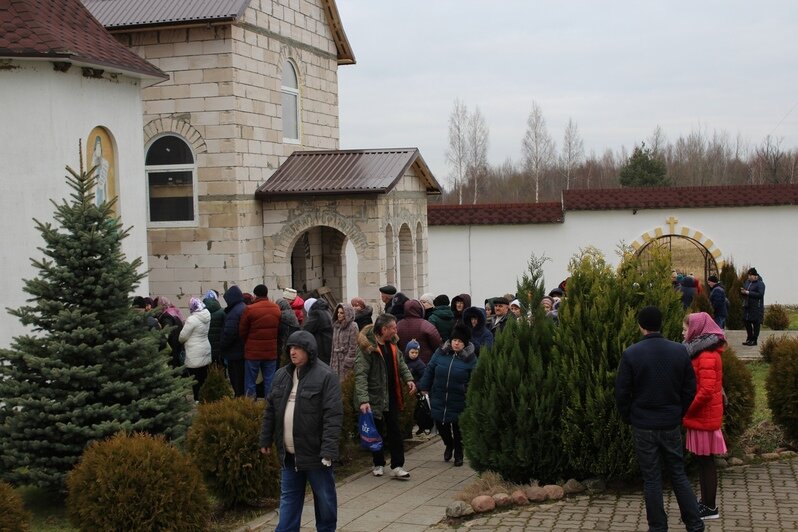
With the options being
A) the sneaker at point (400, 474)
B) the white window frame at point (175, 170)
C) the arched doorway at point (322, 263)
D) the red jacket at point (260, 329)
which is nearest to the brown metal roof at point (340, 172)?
the white window frame at point (175, 170)

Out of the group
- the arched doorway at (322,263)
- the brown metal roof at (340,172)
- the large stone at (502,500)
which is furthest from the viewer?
the arched doorway at (322,263)

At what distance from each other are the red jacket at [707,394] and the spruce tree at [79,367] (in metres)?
4.66

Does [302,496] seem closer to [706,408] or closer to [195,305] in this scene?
[706,408]

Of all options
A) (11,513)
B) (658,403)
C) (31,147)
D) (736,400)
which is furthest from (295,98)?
(658,403)

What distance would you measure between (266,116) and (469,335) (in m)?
11.0

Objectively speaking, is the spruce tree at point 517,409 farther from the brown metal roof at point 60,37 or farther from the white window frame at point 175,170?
the white window frame at point 175,170

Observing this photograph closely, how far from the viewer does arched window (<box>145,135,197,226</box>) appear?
64.5ft

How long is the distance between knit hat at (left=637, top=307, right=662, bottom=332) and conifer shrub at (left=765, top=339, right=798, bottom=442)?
358 centimetres

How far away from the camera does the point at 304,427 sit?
765 cm

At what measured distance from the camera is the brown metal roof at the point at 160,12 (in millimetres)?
18953

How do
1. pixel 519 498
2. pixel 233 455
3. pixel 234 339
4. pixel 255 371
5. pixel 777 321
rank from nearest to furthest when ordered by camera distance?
pixel 519 498 < pixel 233 455 < pixel 255 371 < pixel 234 339 < pixel 777 321

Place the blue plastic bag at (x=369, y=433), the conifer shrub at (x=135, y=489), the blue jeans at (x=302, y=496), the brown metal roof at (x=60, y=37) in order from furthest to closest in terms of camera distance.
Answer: the brown metal roof at (x=60, y=37)
the blue plastic bag at (x=369, y=433)
the conifer shrub at (x=135, y=489)
the blue jeans at (x=302, y=496)

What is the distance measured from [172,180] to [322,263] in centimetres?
502

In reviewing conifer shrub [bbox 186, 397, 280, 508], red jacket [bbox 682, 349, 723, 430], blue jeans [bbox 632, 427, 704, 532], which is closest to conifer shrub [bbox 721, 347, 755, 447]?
red jacket [bbox 682, 349, 723, 430]
